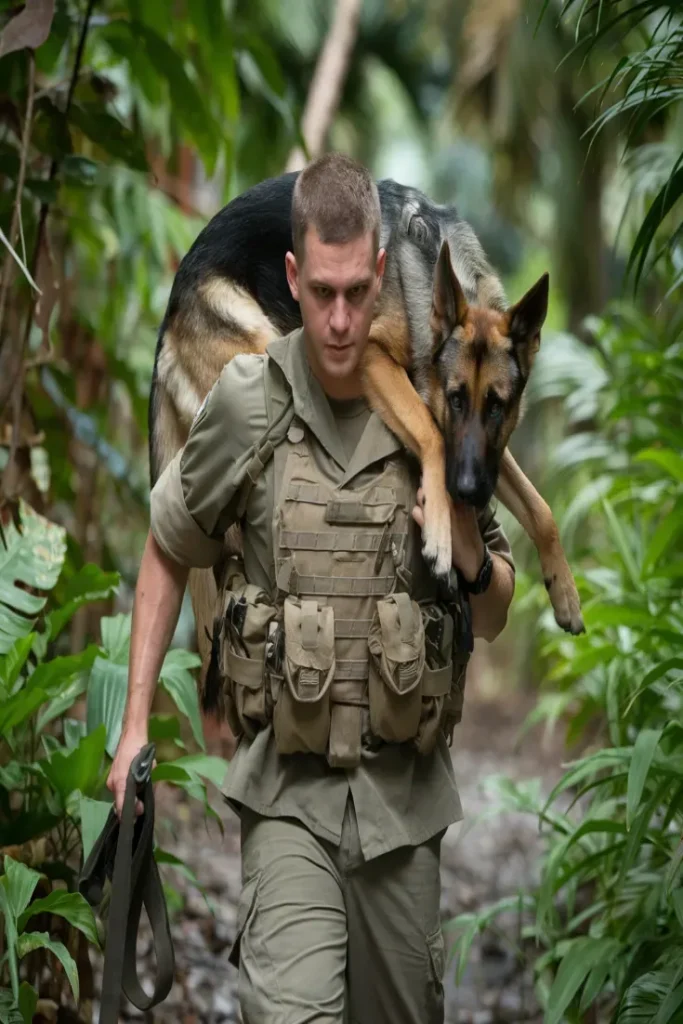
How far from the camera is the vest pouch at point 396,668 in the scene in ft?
8.05

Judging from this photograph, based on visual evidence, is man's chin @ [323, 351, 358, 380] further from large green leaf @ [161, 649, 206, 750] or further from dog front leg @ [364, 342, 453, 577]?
large green leaf @ [161, 649, 206, 750]

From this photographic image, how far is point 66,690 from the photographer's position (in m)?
3.51

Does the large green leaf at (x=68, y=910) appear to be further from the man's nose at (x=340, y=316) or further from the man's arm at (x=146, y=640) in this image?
the man's nose at (x=340, y=316)

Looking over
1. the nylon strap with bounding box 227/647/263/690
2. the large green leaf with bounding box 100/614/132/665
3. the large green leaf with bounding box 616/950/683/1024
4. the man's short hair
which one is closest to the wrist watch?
the nylon strap with bounding box 227/647/263/690

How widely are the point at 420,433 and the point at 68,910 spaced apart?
4.63 feet

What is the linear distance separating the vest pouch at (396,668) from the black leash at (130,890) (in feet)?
1.51

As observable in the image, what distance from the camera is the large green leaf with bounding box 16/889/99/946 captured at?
2.99 m

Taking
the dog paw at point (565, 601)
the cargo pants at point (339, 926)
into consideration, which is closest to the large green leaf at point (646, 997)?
the cargo pants at point (339, 926)

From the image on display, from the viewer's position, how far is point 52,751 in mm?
3416

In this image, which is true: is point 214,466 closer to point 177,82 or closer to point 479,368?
point 479,368

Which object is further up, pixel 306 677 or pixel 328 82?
pixel 328 82

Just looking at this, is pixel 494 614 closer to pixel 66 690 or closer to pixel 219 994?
pixel 66 690

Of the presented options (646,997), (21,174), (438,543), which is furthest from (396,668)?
(21,174)

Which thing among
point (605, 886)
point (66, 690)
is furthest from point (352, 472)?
point (605, 886)
